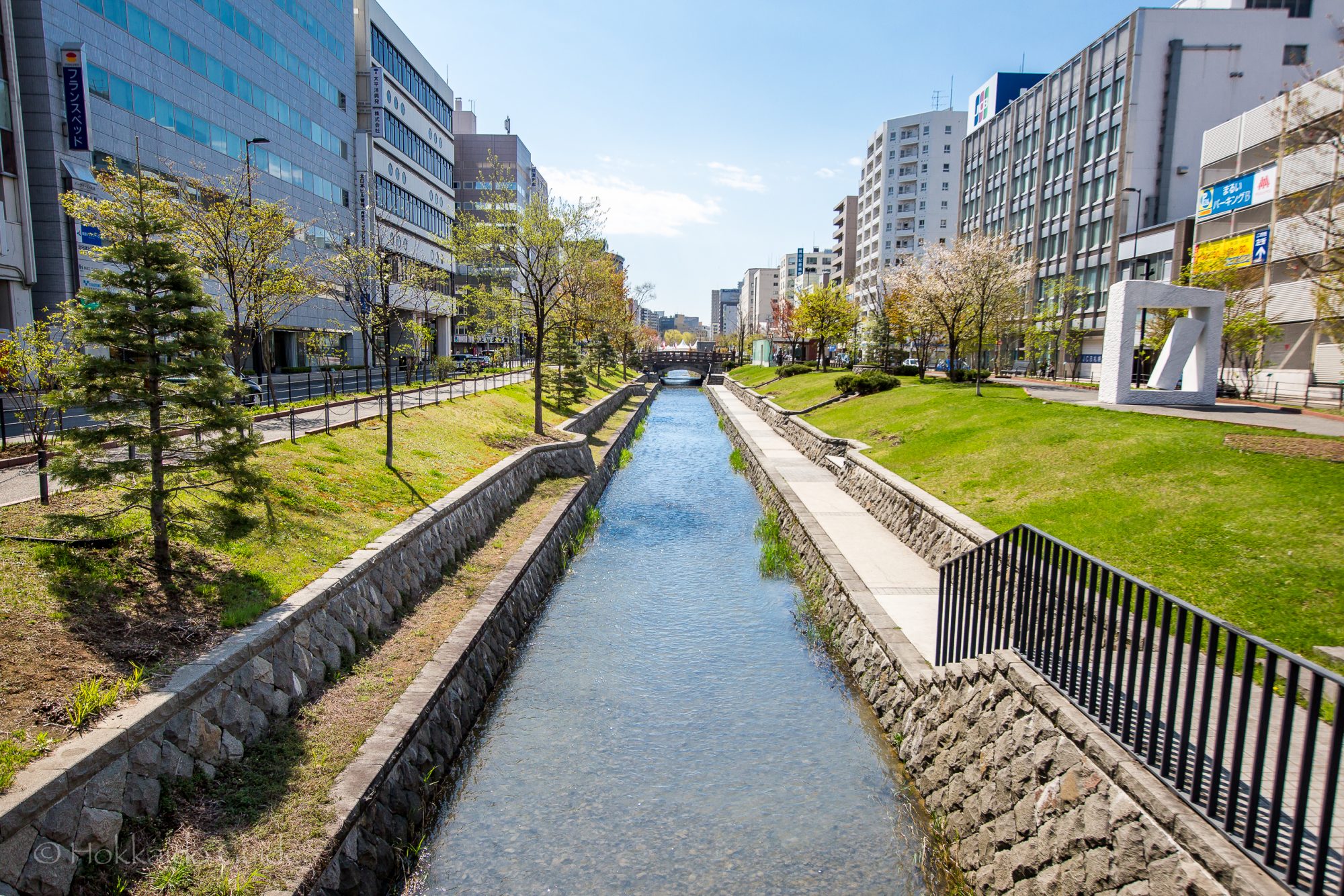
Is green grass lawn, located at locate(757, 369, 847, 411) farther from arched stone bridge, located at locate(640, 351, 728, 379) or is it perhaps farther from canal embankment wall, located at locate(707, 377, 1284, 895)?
arched stone bridge, located at locate(640, 351, 728, 379)

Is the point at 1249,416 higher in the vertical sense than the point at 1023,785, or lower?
higher

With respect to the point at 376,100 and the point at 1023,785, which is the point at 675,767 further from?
the point at 376,100

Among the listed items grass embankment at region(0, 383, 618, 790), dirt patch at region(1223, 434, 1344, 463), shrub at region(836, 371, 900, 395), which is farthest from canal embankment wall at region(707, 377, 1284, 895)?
shrub at region(836, 371, 900, 395)

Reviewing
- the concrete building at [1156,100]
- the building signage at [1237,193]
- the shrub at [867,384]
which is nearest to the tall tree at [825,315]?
the concrete building at [1156,100]

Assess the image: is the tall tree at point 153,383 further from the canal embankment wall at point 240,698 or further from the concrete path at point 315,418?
the canal embankment wall at point 240,698

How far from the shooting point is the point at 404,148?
60344mm

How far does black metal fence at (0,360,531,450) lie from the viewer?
1412 centimetres

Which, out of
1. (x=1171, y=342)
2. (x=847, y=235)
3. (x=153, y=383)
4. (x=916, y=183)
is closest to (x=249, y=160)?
(x=153, y=383)

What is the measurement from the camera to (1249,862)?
3.99 m

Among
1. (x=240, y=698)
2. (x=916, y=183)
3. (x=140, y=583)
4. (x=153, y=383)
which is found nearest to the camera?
(x=240, y=698)

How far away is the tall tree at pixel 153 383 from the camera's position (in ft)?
24.6

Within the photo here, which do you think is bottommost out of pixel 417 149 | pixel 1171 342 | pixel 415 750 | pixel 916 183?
pixel 415 750

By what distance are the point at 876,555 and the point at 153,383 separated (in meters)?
11.5

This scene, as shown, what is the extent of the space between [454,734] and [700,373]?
109m
